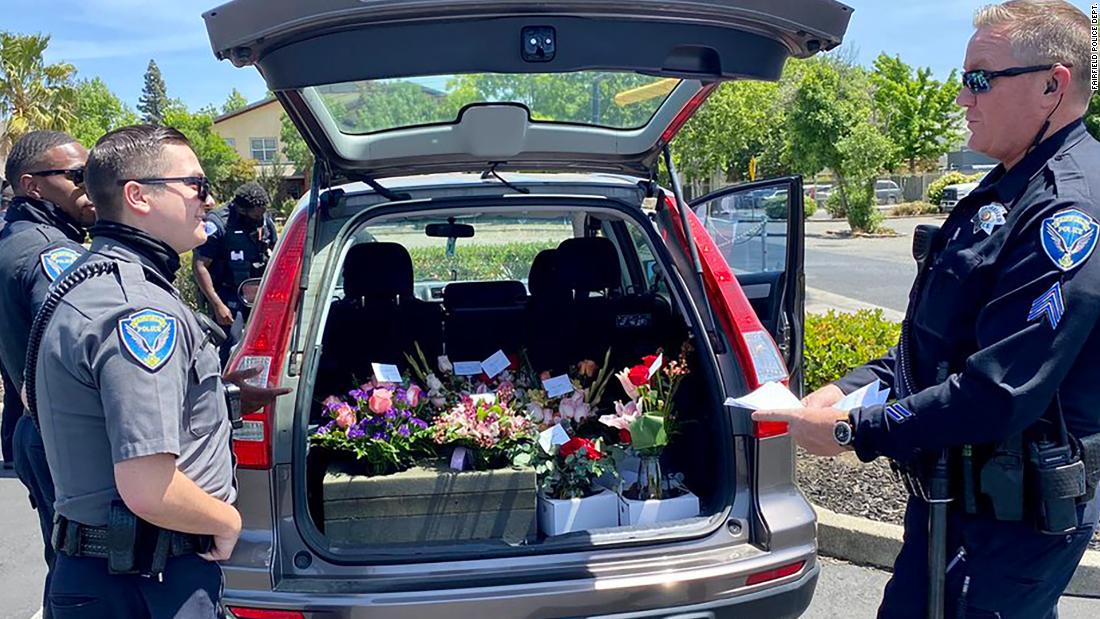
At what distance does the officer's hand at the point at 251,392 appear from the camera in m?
2.31

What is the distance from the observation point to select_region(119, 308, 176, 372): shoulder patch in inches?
64.3

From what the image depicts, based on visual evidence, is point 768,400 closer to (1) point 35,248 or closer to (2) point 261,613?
(2) point 261,613

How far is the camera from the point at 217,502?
70.9 inches

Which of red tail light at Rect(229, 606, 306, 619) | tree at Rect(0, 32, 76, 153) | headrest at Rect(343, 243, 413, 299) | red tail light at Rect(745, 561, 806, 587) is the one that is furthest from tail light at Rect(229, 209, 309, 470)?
tree at Rect(0, 32, 76, 153)

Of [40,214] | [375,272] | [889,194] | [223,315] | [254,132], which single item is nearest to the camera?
[40,214]

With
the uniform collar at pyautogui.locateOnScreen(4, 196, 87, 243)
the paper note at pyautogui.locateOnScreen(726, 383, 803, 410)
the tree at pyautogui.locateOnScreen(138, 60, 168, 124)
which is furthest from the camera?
the tree at pyautogui.locateOnScreen(138, 60, 168, 124)

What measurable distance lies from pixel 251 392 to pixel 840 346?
3.71 meters

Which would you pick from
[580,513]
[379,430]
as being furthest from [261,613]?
[580,513]

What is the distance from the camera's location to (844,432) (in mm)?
1981

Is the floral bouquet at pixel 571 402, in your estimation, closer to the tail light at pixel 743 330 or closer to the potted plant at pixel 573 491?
the potted plant at pixel 573 491

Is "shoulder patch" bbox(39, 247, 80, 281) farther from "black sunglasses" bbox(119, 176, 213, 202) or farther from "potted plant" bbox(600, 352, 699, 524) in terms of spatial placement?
"potted plant" bbox(600, 352, 699, 524)

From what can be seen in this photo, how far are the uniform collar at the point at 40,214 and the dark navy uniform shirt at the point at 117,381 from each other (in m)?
1.48

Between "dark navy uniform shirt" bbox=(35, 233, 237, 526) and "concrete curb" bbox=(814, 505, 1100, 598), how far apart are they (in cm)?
284

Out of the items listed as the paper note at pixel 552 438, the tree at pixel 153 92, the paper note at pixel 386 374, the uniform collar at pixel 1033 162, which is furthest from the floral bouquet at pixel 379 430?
the tree at pixel 153 92
